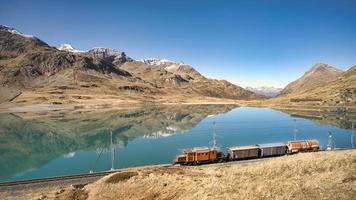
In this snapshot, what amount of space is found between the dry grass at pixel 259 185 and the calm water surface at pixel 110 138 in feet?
140

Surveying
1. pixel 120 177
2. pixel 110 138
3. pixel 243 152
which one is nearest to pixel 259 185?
pixel 120 177

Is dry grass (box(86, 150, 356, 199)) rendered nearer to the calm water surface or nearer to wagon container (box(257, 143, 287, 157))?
wagon container (box(257, 143, 287, 157))

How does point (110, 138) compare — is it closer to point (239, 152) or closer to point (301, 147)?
point (239, 152)

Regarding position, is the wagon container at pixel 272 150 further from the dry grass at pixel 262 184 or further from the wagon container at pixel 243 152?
the dry grass at pixel 262 184

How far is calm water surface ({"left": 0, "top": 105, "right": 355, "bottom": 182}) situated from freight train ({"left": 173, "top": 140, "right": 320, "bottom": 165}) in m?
20.3

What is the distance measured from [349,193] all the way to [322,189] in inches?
111

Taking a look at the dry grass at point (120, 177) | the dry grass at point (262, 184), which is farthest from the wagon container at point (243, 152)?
the dry grass at point (120, 177)

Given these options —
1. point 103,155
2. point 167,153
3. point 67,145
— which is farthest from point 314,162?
point 67,145

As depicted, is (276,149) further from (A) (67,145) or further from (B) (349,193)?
(A) (67,145)

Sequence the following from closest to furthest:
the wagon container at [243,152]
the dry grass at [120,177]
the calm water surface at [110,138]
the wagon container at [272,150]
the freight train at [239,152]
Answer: the dry grass at [120,177] < the freight train at [239,152] < the wagon container at [243,152] < the wagon container at [272,150] < the calm water surface at [110,138]

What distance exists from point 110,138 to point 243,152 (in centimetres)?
7608

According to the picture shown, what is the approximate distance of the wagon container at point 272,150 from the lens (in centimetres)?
8150

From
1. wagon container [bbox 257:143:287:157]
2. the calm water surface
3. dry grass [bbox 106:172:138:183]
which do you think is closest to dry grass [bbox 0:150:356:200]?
dry grass [bbox 106:172:138:183]

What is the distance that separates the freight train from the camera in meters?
74.9
